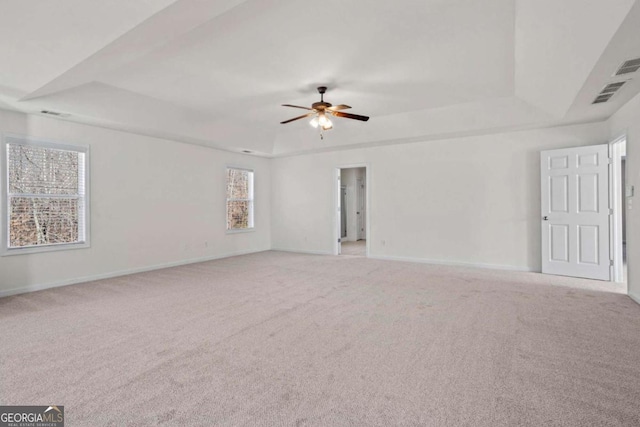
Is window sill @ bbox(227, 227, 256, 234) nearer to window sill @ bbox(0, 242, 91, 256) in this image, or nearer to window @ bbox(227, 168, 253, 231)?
window @ bbox(227, 168, 253, 231)

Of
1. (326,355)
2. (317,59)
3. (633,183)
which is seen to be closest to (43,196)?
(317,59)

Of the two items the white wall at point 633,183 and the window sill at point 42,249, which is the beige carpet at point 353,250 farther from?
the window sill at point 42,249

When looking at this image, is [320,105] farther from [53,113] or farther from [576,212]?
[576,212]

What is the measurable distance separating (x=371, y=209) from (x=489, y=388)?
516 cm

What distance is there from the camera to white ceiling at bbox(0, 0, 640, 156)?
2537 mm

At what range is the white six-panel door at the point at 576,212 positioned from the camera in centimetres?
473

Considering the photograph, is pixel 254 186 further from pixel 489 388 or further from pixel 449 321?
pixel 489 388

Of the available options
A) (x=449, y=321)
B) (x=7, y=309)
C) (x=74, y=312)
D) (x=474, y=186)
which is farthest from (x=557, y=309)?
(x=7, y=309)

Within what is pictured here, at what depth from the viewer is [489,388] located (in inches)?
79.7

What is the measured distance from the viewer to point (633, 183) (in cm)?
388

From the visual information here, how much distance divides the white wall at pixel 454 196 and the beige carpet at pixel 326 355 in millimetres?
1462

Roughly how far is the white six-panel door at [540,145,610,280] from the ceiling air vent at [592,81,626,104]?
118 cm

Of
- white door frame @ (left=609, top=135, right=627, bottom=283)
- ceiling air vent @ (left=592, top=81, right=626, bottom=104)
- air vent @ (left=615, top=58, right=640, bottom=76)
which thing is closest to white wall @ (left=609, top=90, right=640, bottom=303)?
ceiling air vent @ (left=592, top=81, right=626, bottom=104)

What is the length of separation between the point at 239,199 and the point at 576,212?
642 cm
